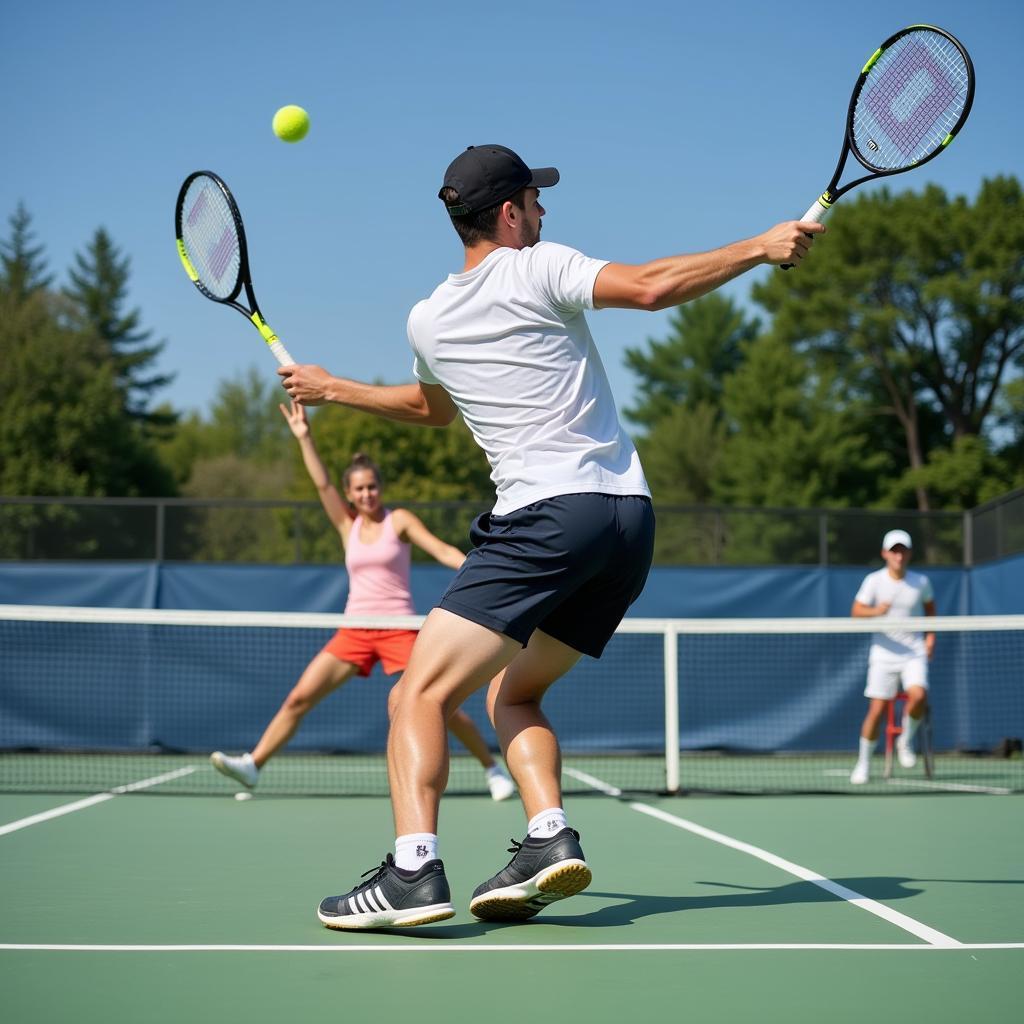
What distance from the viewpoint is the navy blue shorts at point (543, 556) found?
3.32 metres

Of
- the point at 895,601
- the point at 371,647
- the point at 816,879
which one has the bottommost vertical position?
the point at 816,879

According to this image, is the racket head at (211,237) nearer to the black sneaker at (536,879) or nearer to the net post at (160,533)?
the black sneaker at (536,879)

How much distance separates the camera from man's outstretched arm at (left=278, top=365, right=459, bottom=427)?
12.7 feet

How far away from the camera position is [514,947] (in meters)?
3.24

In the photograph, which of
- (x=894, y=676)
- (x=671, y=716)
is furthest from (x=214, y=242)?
(x=894, y=676)

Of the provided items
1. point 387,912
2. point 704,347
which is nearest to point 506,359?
point 387,912

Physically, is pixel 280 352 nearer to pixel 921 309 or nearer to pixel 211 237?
pixel 211 237

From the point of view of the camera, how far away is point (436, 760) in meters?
3.37

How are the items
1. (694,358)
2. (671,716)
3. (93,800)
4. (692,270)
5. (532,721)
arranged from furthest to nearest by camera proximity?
(694,358)
(671,716)
(93,800)
(532,721)
(692,270)

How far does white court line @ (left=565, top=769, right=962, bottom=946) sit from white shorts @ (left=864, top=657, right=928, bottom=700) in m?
2.67

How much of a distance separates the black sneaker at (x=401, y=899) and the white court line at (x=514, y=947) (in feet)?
0.23

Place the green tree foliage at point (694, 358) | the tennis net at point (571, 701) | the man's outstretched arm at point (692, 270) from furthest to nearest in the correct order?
the green tree foliage at point (694, 358) < the tennis net at point (571, 701) < the man's outstretched arm at point (692, 270)

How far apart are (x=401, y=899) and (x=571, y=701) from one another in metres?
8.99

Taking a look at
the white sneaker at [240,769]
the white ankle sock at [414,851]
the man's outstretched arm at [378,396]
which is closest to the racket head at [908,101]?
the man's outstretched arm at [378,396]
